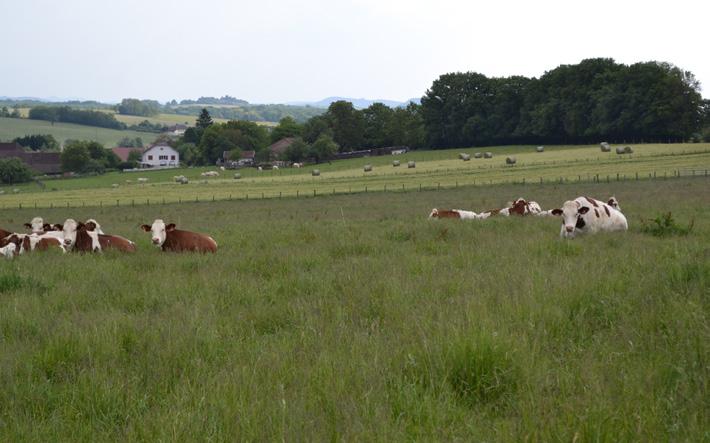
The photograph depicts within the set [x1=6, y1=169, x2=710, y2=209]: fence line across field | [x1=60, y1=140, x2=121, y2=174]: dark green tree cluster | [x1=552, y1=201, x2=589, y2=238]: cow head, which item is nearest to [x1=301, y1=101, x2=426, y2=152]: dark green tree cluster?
[x1=60, y1=140, x2=121, y2=174]: dark green tree cluster

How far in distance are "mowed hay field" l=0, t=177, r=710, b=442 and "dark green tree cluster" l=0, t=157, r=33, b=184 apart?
93.5 m

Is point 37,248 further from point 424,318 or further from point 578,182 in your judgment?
point 578,182

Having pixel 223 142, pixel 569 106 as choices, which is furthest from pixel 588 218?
pixel 223 142

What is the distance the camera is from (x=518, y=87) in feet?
319

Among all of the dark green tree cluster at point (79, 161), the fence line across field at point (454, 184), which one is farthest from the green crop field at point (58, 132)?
the fence line across field at point (454, 184)

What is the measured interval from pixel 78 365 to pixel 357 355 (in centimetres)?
227

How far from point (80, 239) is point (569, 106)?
8383cm

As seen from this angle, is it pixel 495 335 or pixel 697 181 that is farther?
pixel 697 181

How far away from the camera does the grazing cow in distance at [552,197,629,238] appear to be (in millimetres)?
14219

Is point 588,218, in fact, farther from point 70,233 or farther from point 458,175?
point 458,175

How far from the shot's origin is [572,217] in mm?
14242

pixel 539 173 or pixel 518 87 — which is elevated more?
pixel 518 87

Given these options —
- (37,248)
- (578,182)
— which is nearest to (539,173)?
(578,182)

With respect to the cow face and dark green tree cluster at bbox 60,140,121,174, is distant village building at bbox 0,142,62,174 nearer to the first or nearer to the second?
dark green tree cluster at bbox 60,140,121,174
